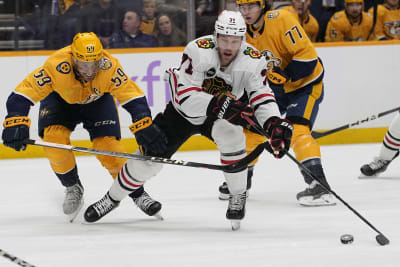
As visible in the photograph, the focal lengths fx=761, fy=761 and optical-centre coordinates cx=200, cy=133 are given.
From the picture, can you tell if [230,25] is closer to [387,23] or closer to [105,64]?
[105,64]

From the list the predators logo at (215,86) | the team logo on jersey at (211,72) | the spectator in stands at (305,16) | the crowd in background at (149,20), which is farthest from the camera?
the spectator in stands at (305,16)

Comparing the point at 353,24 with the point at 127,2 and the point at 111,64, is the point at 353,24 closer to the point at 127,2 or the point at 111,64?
the point at 127,2

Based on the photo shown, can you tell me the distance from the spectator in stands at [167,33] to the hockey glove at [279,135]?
275 centimetres

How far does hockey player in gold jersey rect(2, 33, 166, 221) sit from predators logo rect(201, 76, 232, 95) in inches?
11.5

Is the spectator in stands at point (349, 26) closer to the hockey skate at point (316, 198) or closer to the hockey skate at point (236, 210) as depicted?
the hockey skate at point (316, 198)

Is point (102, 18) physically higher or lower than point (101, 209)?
higher

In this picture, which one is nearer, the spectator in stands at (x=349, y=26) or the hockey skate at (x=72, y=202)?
the hockey skate at (x=72, y=202)

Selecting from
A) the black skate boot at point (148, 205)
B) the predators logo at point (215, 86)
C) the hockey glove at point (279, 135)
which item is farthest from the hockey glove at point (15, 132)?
the hockey glove at point (279, 135)

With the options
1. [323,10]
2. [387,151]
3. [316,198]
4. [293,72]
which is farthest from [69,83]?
[323,10]

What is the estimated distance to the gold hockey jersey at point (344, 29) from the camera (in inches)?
244

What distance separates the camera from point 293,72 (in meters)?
4.18

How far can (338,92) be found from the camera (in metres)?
6.04

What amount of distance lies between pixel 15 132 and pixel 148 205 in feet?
2.43

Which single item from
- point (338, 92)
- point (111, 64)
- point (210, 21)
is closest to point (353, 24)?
point (338, 92)
